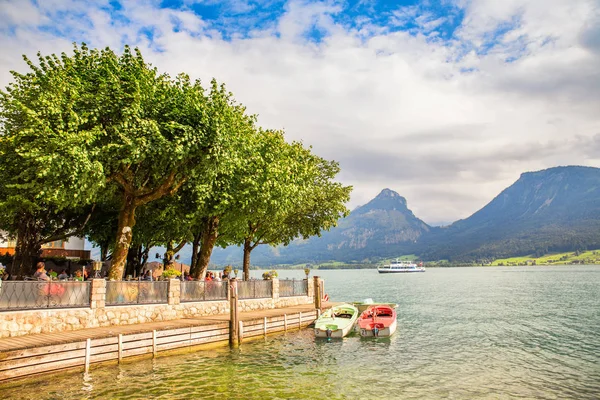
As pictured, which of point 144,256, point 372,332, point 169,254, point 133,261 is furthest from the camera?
point 144,256

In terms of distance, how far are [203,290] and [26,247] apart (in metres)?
16.7

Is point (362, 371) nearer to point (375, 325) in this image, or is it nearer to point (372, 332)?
point (372, 332)

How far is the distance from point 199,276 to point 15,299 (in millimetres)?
16356

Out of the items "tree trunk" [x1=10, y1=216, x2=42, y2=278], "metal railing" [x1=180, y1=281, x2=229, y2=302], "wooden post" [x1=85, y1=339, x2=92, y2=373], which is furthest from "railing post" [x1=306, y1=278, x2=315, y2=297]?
"wooden post" [x1=85, y1=339, x2=92, y2=373]

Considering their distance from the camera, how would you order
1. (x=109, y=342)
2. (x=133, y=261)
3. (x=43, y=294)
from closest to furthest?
1. (x=109, y=342)
2. (x=43, y=294)
3. (x=133, y=261)

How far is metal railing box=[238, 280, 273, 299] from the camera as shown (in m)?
32.0

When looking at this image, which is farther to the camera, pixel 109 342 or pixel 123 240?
pixel 123 240

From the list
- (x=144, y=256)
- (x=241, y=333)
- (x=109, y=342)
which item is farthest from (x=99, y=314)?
(x=144, y=256)

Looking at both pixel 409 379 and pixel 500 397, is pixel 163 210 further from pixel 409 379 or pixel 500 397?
pixel 500 397

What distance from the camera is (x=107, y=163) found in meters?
24.8

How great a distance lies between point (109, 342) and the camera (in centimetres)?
1959

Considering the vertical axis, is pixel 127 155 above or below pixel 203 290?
above

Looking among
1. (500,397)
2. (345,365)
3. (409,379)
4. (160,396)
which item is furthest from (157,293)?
(500,397)

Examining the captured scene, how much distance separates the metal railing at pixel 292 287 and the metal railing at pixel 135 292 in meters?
13.0
